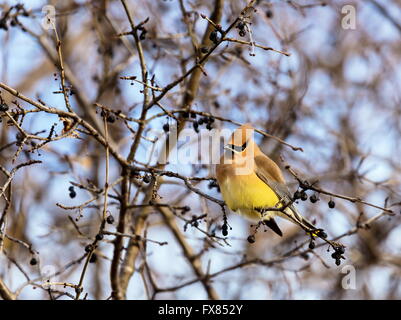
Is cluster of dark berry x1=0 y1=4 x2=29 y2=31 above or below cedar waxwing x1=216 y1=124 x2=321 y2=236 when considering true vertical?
above

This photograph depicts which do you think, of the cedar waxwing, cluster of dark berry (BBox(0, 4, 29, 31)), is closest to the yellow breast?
the cedar waxwing

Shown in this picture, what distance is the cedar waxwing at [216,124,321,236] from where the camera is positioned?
4.57 m

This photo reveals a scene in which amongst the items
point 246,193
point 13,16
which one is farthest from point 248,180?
point 13,16

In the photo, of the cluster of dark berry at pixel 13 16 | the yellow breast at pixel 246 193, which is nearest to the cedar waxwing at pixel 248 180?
the yellow breast at pixel 246 193

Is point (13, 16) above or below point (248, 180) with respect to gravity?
above

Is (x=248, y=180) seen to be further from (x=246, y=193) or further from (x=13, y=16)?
(x=13, y=16)

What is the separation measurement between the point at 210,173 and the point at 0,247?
2404 millimetres

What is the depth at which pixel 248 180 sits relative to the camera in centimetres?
462

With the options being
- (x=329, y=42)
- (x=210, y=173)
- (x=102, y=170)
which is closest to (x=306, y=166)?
(x=210, y=173)

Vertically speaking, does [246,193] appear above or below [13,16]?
below

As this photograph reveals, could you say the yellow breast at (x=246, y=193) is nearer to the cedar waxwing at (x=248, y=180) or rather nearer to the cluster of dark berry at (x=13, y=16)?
the cedar waxwing at (x=248, y=180)

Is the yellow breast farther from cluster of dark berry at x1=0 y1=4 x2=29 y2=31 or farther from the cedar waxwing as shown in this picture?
cluster of dark berry at x1=0 y1=4 x2=29 y2=31

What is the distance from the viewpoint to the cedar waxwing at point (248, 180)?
15.0 feet
